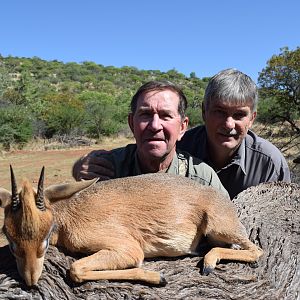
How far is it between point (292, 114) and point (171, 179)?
2369 centimetres

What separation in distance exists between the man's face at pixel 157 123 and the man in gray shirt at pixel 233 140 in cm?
105

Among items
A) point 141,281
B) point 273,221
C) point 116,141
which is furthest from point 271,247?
point 116,141

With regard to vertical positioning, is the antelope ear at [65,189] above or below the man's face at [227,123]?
below

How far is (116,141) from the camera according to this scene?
40.4 m

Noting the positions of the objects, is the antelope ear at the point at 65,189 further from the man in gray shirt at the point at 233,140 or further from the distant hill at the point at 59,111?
the distant hill at the point at 59,111

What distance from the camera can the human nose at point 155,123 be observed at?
5.15 m

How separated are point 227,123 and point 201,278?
289cm

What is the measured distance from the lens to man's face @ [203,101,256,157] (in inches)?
241

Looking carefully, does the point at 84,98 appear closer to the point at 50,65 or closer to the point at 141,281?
the point at 50,65

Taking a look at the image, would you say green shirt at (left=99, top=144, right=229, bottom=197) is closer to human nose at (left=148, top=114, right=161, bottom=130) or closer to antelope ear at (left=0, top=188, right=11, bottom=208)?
human nose at (left=148, top=114, right=161, bottom=130)

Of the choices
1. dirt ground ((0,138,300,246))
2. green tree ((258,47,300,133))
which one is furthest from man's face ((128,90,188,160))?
green tree ((258,47,300,133))

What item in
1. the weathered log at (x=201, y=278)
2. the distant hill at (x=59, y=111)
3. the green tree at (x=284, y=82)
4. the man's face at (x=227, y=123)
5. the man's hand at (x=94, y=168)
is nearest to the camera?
the weathered log at (x=201, y=278)

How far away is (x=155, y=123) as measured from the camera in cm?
516

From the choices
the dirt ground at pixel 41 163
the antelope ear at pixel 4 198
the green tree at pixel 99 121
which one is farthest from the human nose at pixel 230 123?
the green tree at pixel 99 121
